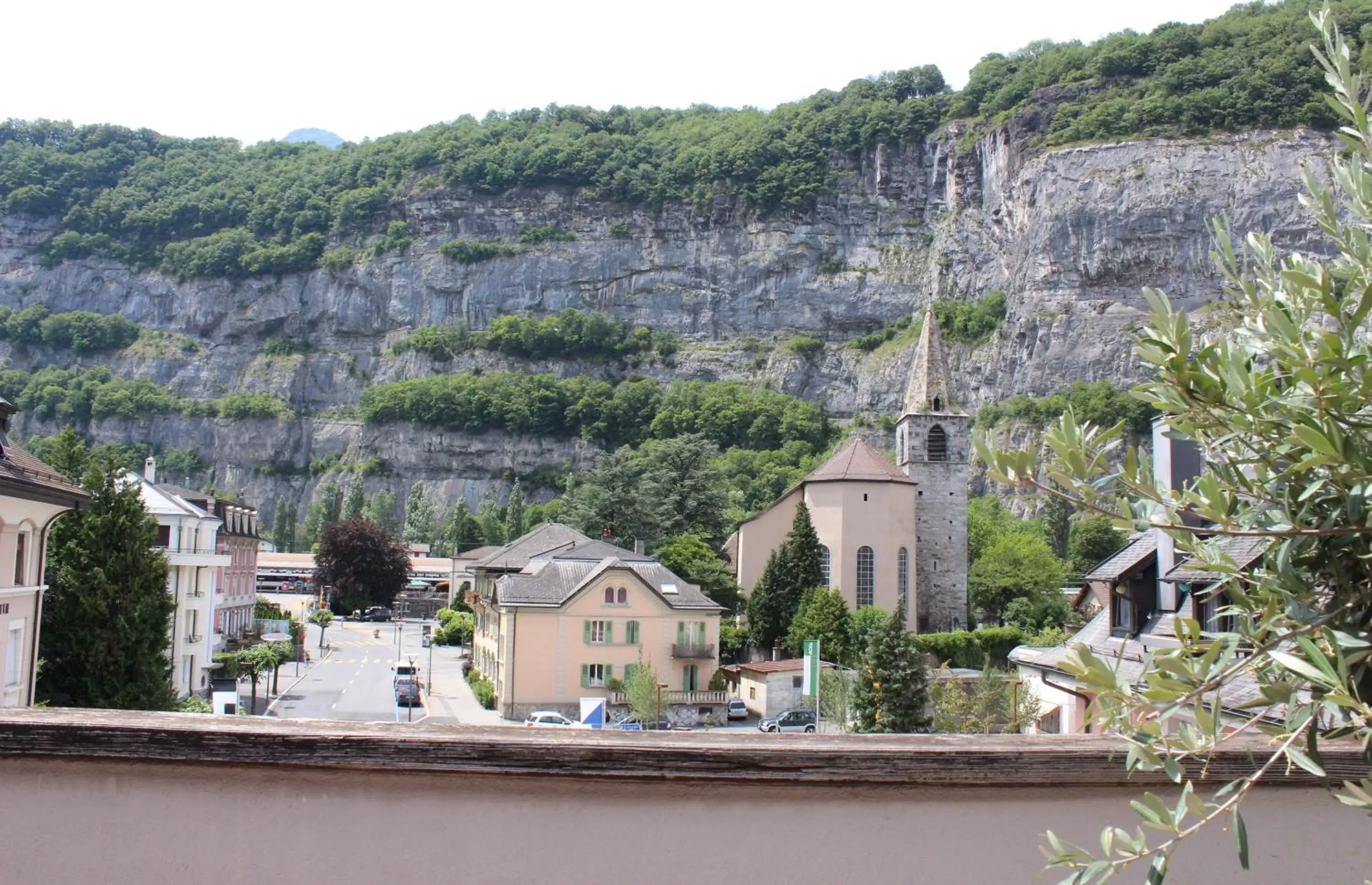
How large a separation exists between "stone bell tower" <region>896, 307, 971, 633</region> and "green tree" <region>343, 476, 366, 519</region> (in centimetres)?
6428

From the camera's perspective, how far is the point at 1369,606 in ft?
12.0

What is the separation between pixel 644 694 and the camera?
36125 mm

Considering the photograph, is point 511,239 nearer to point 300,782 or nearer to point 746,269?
point 746,269

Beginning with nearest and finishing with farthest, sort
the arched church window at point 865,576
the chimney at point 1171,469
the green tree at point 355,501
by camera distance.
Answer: the chimney at point 1171,469
the arched church window at point 865,576
the green tree at point 355,501

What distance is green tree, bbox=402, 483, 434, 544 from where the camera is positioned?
122 meters

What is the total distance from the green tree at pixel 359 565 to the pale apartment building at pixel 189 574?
40.2 m

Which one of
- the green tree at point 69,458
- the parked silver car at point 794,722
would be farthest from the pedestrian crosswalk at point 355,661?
the green tree at point 69,458

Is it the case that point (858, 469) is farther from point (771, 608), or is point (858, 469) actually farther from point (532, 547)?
point (532, 547)

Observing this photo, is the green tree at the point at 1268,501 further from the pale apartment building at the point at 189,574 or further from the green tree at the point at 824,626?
the green tree at the point at 824,626

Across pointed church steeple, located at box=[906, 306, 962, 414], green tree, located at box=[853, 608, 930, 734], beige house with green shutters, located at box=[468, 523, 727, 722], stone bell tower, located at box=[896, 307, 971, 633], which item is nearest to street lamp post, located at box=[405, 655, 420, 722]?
beige house with green shutters, located at box=[468, 523, 727, 722]

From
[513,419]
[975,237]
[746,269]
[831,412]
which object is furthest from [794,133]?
[513,419]

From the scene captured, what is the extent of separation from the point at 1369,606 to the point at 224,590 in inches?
1941

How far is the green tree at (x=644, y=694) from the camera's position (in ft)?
118

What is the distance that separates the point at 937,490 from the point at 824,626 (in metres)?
14.9
